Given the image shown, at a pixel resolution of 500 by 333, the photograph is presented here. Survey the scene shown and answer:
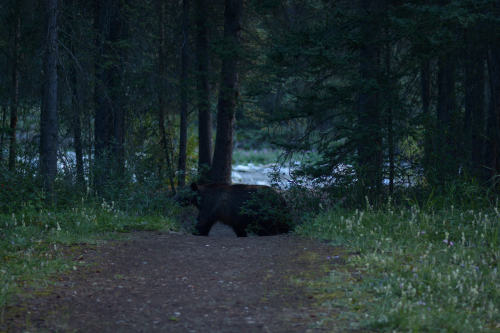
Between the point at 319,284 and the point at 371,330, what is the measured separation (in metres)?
1.30

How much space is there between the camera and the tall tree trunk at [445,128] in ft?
30.1

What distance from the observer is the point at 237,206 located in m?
11.0

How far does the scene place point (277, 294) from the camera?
17.5 feet

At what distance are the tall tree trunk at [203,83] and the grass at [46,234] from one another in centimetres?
470

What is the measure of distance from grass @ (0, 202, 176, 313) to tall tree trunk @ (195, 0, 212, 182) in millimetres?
4697

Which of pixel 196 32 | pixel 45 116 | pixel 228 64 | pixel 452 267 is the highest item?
pixel 196 32

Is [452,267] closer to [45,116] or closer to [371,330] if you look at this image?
[371,330]

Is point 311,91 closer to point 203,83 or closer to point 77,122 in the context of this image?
point 203,83

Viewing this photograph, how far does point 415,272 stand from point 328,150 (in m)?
5.05

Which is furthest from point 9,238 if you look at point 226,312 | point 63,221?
point 226,312

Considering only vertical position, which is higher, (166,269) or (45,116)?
(45,116)

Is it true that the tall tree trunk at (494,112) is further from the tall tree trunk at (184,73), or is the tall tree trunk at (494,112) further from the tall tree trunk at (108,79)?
the tall tree trunk at (108,79)

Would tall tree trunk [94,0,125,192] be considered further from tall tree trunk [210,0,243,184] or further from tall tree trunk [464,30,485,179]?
tall tree trunk [464,30,485,179]

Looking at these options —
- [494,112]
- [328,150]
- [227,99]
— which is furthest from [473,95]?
[227,99]
